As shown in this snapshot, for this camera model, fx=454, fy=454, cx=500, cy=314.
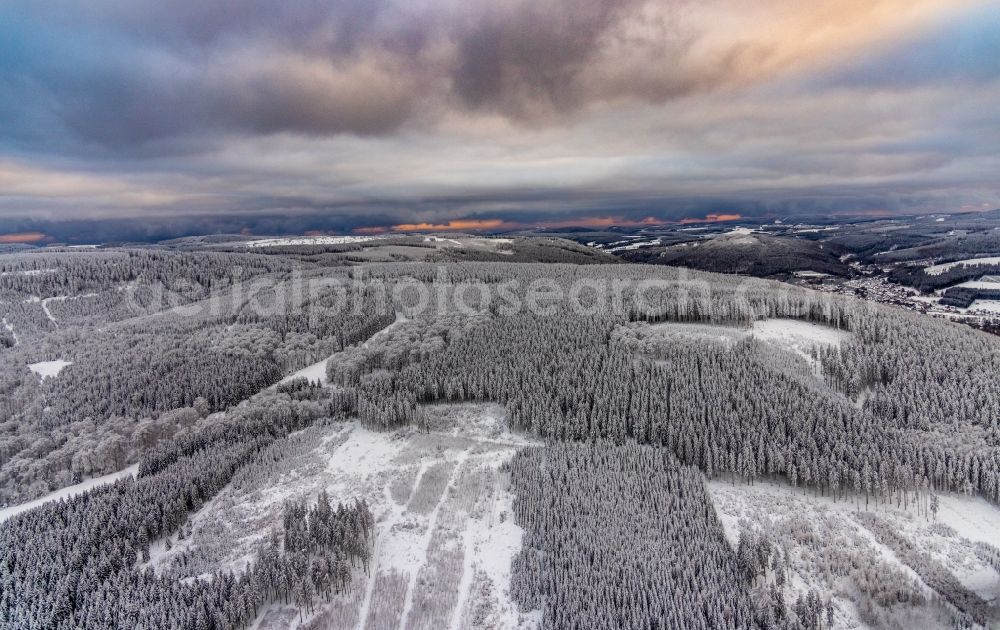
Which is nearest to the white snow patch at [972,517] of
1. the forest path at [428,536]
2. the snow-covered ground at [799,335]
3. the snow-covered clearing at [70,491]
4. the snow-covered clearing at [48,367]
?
the snow-covered ground at [799,335]

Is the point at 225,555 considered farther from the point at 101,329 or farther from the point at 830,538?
the point at 101,329

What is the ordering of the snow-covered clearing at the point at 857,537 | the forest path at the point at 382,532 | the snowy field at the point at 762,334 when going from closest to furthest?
the snow-covered clearing at the point at 857,537 → the forest path at the point at 382,532 → the snowy field at the point at 762,334

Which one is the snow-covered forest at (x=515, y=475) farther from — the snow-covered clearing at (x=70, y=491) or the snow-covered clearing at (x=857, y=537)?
the snow-covered clearing at (x=70, y=491)

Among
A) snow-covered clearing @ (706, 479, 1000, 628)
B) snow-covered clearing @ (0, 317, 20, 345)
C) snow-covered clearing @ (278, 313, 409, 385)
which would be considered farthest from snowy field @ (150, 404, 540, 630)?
snow-covered clearing @ (0, 317, 20, 345)

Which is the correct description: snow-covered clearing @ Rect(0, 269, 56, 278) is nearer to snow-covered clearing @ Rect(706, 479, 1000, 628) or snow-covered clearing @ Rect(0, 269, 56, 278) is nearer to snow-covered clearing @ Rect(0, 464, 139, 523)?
snow-covered clearing @ Rect(0, 464, 139, 523)

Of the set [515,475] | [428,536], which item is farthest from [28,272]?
[515,475]

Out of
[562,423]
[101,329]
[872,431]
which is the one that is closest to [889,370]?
[872,431]
